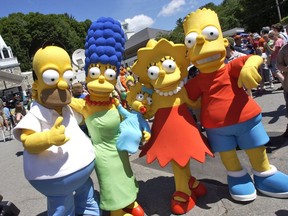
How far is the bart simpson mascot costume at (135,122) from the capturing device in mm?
2967

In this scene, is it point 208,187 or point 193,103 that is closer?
point 193,103

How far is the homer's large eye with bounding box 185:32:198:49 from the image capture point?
276cm

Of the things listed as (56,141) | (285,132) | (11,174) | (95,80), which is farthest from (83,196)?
(11,174)

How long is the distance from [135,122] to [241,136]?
1.05 metres

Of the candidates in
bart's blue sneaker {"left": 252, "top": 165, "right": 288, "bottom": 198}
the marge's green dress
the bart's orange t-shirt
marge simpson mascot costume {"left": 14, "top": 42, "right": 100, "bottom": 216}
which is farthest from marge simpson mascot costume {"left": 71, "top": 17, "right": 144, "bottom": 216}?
bart's blue sneaker {"left": 252, "top": 165, "right": 288, "bottom": 198}

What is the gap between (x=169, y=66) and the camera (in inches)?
114

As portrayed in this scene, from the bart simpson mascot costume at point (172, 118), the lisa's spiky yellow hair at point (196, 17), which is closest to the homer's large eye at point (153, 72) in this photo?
the bart simpson mascot costume at point (172, 118)

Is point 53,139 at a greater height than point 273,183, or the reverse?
point 53,139

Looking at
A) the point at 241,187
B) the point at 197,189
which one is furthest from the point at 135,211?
the point at 241,187

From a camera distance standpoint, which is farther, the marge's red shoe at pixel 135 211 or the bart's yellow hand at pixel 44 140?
the marge's red shoe at pixel 135 211

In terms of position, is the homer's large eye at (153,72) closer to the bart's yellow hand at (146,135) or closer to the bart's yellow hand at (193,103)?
the bart's yellow hand at (193,103)

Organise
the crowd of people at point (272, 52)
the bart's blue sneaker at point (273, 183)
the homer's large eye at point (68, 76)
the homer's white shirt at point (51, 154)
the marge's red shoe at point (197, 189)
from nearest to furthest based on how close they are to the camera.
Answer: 1. the homer's white shirt at point (51, 154)
2. the homer's large eye at point (68, 76)
3. the bart's blue sneaker at point (273, 183)
4. the marge's red shoe at point (197, 189)
5. the crowd of people at point (272, 52)

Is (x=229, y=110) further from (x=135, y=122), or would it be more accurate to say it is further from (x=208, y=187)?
(x=208, y=187)

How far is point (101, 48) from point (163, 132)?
106cm
